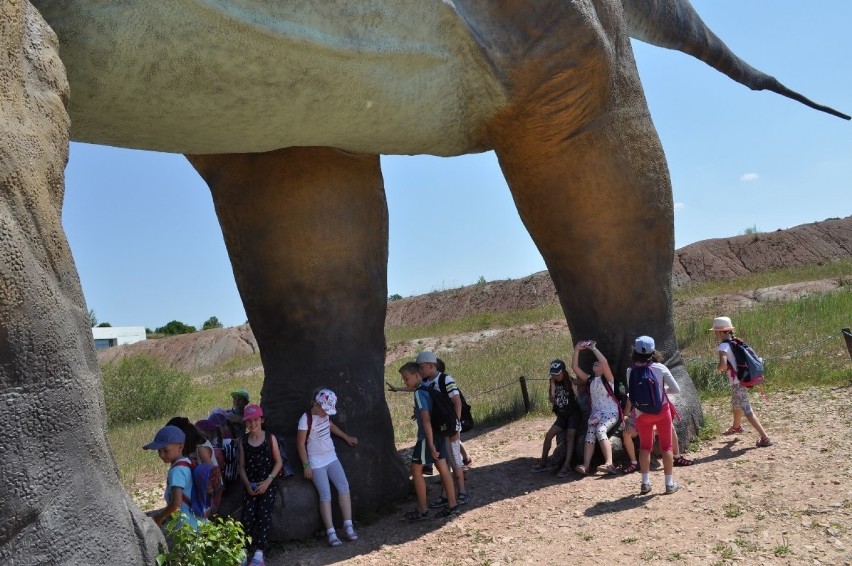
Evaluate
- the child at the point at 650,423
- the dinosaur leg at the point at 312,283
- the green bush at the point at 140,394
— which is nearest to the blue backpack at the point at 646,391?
the child at the point at 650,423

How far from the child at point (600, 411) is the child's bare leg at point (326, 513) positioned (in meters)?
1.59

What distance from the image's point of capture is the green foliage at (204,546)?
260 cm

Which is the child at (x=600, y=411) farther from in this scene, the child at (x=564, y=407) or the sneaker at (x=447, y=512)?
the sneaker at (x=447, y=512)

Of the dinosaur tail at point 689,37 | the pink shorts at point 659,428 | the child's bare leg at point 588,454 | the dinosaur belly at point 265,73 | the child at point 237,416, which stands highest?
the dinosaur tail at point 689,37

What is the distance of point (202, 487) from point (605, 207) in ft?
8.93

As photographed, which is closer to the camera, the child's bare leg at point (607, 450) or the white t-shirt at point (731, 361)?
the child's bare leg at point (607, 450)

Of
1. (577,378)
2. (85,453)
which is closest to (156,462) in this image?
(577,378)

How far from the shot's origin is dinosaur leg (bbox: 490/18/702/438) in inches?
177

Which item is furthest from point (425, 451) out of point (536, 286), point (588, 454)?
point (536, 286)

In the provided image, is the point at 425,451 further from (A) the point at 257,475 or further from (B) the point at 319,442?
(A) the point at 257,475

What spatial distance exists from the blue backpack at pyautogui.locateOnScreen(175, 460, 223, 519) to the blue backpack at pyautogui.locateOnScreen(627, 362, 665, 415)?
84.5 inches

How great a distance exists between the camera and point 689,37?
6070 mm

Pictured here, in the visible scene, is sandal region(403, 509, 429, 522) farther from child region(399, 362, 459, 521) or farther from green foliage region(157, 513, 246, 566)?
green foliage region(157, 513, 246, 566)

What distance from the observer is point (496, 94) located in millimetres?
4062
